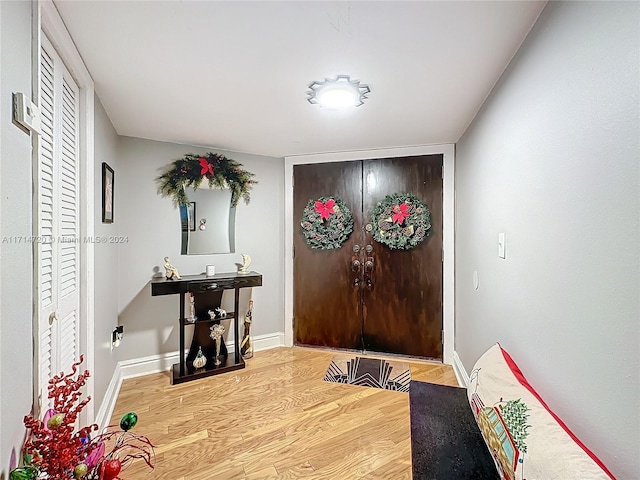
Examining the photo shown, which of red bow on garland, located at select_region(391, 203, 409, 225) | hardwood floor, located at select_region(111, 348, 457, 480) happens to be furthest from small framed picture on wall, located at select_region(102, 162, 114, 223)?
red bow on garland, located at select_region(391, 203, 409, 225)

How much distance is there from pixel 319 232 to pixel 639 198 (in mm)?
2668

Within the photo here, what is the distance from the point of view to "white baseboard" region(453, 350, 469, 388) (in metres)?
2.51

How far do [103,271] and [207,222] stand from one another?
1095 mm

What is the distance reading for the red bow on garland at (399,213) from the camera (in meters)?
3.02

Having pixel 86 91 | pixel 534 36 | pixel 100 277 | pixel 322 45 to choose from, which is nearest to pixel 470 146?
pixel 534 36

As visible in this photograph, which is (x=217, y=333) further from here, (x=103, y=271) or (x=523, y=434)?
(x=523, y=434)

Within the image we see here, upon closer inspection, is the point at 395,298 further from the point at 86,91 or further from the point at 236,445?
the point at 86,91

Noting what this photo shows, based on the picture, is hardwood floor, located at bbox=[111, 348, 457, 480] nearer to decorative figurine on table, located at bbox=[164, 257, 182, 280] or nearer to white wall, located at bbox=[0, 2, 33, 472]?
decorative figurine on table, located at bbox=[164, 257, 182, 280]

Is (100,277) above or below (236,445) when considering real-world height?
A: above

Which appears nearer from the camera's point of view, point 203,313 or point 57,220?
point 57,220

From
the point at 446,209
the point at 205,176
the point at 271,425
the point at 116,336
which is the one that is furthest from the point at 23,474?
the point at 446,209

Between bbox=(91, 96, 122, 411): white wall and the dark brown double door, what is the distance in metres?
1.66

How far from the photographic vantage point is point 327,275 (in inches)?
131

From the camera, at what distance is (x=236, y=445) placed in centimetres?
186
